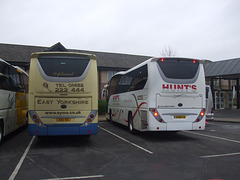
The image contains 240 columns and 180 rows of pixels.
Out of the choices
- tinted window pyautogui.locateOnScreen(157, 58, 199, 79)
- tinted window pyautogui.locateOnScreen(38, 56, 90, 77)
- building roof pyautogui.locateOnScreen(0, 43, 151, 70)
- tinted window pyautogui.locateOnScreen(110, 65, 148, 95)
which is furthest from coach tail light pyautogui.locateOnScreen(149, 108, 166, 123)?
building roof pyautogui.locateOnScreen(0, 43, 151, 70)

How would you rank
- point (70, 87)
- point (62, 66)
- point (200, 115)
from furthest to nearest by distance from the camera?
point (200, 115) < point (62, 66) < point (70, 87)

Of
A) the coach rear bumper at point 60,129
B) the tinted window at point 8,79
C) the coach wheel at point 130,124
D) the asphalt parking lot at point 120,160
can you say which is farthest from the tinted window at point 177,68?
the tinted window at point 8,79

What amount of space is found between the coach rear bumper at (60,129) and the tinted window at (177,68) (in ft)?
11.6

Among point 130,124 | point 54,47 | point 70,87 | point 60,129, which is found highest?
point 54,47

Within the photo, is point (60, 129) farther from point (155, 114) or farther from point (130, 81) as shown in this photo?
point (130, 81)

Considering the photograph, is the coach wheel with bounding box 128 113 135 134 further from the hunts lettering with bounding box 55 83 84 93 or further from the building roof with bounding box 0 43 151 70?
the building roof with bounding box 0 43 151 70

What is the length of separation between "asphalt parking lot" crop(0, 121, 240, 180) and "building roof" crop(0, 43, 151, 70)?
20201 mm

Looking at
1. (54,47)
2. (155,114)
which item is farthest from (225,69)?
(155,114)

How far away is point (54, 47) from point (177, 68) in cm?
1980

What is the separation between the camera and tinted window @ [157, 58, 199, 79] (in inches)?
386

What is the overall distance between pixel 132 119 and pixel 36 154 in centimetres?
536

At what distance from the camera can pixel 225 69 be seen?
27.6 meters

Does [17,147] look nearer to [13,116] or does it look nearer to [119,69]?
[13,116]

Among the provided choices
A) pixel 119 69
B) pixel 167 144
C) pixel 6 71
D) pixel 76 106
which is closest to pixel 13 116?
pixel 6 71
